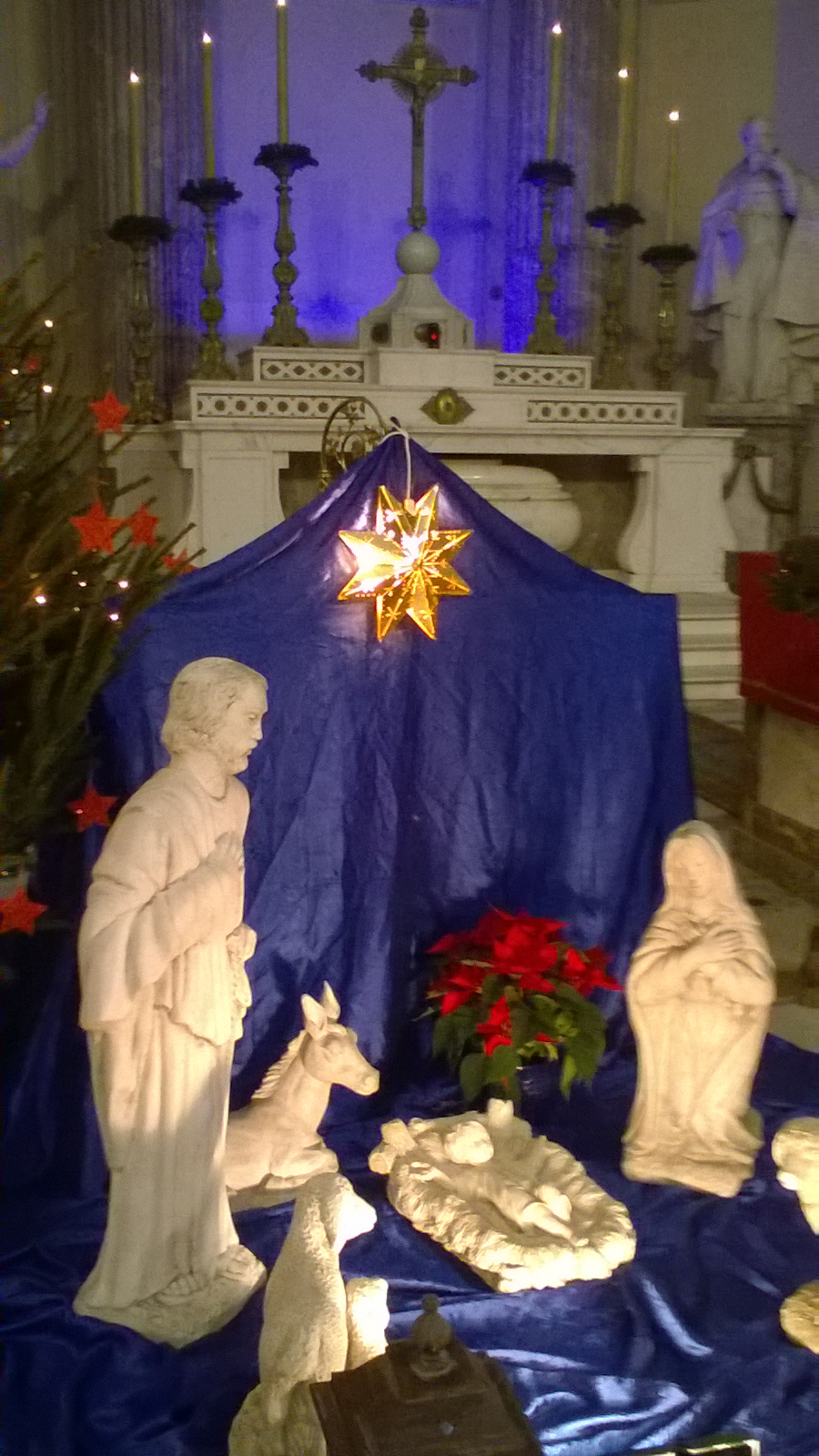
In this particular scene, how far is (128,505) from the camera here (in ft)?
26.9

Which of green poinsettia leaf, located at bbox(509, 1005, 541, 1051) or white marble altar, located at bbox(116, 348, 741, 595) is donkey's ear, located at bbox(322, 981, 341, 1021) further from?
white marble altar, located at bbox(116, 348, 741, 595)

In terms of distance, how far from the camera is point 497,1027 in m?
3.48

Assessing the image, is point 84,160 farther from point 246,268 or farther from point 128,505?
point 128,505

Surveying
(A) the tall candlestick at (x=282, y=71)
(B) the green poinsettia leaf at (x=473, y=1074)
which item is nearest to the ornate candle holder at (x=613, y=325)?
(A) the tall candlestick at (x=282, y=71)

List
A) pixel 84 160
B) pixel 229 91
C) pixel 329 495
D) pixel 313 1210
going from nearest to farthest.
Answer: pixel 313 1210 → pixel 329 495 → pixel 84 160 → pixel 229 91

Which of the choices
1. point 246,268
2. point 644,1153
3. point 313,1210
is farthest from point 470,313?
point 313,1210

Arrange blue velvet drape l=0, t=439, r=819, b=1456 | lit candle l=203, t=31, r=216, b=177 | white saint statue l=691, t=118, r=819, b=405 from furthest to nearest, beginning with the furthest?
1. white saint statue l=691, t=118, r=819, b=405
2. lit candle l=203, t=31, r=216, b=177
3. blue velvet drape l=0, t=439, r=819, b=1456

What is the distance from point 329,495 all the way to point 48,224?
228 inches

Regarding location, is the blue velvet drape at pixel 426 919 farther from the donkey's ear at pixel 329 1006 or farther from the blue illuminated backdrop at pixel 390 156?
the blue illuminated backdrop at pixel 390 156

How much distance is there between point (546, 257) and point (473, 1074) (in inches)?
251

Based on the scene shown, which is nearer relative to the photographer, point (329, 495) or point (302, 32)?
point (329, 495)

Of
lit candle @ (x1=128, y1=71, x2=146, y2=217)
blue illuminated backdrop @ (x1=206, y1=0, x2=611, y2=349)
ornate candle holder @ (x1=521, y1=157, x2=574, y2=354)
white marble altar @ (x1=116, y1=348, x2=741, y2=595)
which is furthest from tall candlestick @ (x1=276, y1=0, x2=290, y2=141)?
blue illuminated backdrop @ (x1=206, y1=0, x2=611, y2=349)

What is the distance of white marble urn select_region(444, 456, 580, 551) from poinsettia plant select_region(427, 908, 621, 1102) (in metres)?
4.82

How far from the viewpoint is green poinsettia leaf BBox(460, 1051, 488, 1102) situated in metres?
3.48
